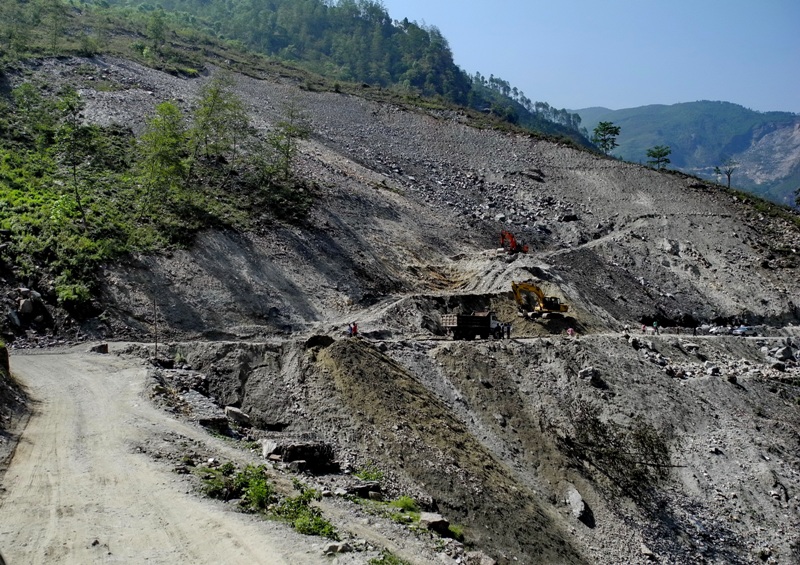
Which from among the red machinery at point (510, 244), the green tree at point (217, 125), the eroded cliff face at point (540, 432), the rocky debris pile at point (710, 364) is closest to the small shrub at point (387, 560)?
the eroded cliff face at point (540, 432)

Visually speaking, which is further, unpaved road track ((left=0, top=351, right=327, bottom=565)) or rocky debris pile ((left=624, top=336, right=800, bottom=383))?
rocky debris pile ((left=624, top=336, right=800, bottom=383))

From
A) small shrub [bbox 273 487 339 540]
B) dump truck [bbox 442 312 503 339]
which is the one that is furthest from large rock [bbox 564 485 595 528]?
dump truck [bbox 442 312 503 339]

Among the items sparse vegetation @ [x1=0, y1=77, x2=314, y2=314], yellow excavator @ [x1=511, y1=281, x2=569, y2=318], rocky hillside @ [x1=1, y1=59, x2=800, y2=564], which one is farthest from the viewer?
yellow excavator @ [x1=511, y1=281, x2=569, y2=318]

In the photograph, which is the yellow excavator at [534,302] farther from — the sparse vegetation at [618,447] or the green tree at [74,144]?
the green tree at [74,144]

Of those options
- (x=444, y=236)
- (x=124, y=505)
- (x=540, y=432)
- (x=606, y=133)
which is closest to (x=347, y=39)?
(x=606, y=133)

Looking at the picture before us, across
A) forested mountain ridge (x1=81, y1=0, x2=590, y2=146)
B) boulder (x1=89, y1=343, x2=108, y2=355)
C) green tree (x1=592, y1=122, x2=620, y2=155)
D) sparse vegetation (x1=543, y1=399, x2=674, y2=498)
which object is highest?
forested mountain ridge (x1=81, y1=0, x2=590, y2=146)

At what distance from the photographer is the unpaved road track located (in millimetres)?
9742

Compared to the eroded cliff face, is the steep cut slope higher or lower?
higher

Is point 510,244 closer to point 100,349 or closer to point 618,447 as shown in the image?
point 618,447

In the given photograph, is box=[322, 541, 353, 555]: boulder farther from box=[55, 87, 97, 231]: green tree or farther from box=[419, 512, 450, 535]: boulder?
box=[55, 87, 97, 231]: green tree

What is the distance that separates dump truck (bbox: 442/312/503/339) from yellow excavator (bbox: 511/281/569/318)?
2.94 m

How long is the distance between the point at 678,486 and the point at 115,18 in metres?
89.5

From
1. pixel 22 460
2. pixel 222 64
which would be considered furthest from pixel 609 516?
pixel 222 64

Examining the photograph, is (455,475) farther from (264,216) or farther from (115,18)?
(115,18)
